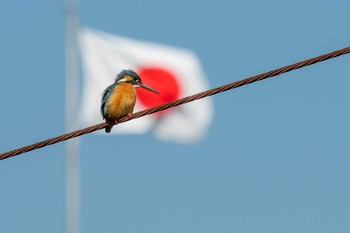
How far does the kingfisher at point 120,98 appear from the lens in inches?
580

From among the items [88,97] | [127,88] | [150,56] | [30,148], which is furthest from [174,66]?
[30,148]

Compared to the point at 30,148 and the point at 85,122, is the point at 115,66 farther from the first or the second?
the point at 30,148

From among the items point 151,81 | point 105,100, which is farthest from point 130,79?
point 151,81

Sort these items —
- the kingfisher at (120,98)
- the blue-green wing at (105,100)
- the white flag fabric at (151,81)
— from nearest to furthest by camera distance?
1. the kingfisher at (120,98)
2. the blue-green wing at (105,100)
3. the white flag fabric at (151,81)

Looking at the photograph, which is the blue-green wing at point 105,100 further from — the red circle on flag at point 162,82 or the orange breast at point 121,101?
the red circle on flag at point 162,82

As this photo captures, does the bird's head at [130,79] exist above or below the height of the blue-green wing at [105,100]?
above

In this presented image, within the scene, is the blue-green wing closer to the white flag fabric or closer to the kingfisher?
the kingfisher

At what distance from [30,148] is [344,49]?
261 cm

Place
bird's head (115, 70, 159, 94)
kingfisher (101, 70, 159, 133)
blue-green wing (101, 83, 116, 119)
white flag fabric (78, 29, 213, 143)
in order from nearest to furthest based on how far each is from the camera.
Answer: kingfisher (101, 70, 159, 133) < blue-green wing (101, 83, 116, 119) < bird's head (115, 70, 159, 94) < white flag fabric (78, 29, 213, 143)

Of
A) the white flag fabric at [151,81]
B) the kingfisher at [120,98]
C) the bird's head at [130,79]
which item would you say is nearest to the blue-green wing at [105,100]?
the kingfisher at [120,98]

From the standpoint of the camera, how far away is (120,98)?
589 inches

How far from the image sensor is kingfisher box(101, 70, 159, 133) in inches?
580

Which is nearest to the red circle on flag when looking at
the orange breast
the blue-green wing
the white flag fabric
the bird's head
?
the white flag fabric

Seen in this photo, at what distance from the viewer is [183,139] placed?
2884cm
